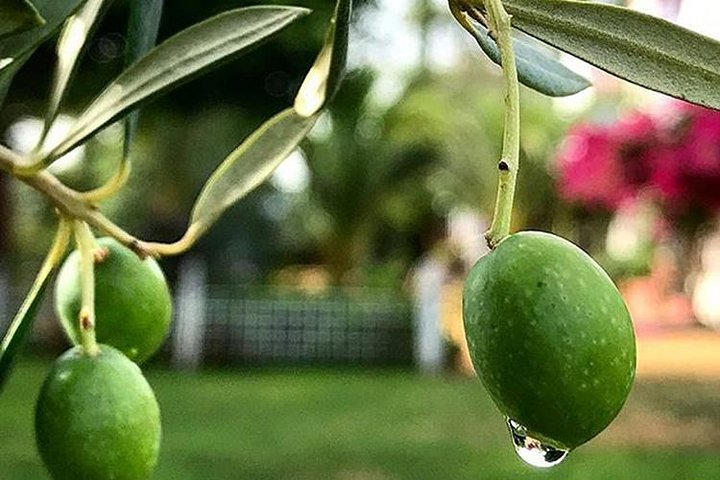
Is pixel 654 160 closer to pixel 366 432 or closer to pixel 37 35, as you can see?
pixel 366 432

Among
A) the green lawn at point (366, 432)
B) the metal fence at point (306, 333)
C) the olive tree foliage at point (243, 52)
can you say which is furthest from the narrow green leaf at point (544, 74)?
the metal fence at point (306, 333)

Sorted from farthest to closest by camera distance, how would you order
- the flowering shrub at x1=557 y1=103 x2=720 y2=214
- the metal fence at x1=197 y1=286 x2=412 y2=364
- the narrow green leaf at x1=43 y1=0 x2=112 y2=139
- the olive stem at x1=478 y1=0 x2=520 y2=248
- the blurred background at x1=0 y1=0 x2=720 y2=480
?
the metal fence at x1=197 y1=286 x2=412 y2=364 < the blurred background at x1=0 y1=0 x2=720 y2=480 < the flowering shrub at x1=557 y1=103 x2=720 y2=214 < the narrow green leaf at x1=43 y1=0 x2=112 y2=139 < the olive stem at x1=478 y1=0 x2=520 y2=248

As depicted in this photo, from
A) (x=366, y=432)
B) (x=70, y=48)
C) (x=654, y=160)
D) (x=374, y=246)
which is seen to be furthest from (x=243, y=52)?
(x=374, y=246)

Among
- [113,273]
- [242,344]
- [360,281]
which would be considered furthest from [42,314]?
[113,273]

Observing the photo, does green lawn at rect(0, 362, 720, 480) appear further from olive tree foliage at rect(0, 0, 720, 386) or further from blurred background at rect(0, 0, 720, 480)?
olive tree foliage at rect(0, 0, 720, 386)

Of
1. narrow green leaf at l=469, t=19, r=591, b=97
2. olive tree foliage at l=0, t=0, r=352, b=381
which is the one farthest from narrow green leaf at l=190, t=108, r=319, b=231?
narrow green leaf at l=469, t=19, r=591, b=97

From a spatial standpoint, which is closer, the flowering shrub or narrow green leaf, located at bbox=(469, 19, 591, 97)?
narrow green leaf, located at bbox=(469, 19, 591, 97)
